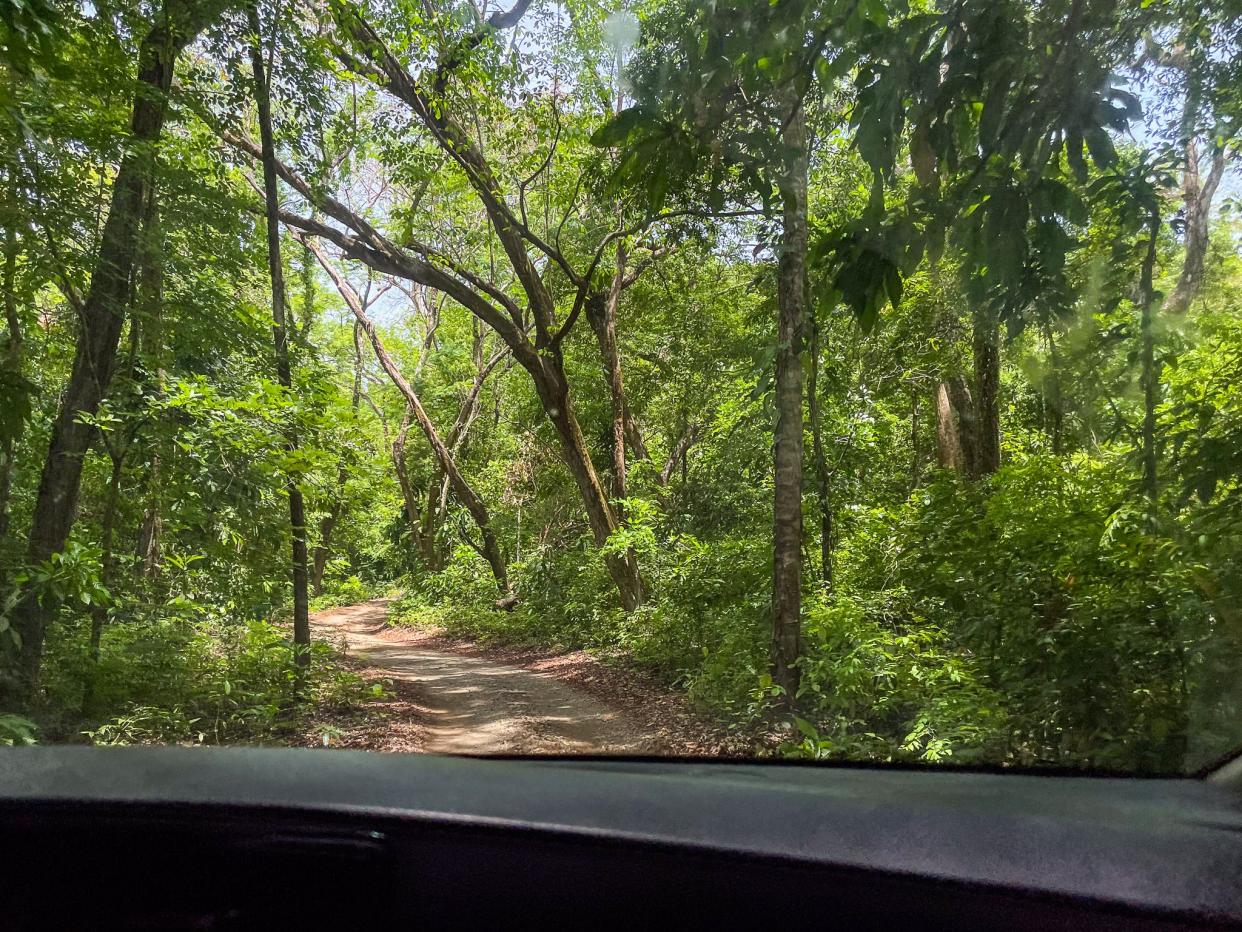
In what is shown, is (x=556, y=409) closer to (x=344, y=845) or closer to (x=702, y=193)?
(x=702, y=193)

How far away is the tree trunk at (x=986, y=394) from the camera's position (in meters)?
3.17

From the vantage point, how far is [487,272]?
14109 mm

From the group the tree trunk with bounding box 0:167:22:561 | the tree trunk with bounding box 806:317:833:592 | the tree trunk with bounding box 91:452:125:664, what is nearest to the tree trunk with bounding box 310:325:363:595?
the tree trunk with bounding box 91:452:125:664

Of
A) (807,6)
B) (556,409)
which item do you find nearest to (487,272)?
(556,409)

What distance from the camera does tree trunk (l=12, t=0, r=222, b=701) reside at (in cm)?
482

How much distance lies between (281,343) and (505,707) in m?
3.05

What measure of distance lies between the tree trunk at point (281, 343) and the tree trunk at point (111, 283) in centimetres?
44

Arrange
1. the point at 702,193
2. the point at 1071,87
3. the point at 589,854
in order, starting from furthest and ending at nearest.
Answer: the point at 702,193, the point at 1071,87, the point at 589,854

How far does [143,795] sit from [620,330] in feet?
40.5

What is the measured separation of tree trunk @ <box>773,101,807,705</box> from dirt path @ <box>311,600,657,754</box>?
146 cm

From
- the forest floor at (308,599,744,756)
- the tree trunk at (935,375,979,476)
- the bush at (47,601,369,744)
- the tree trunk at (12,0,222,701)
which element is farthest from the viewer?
the tree trunk at (935,375,979,476)

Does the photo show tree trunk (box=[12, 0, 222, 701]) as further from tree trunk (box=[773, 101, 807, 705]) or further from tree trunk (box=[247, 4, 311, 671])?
tree trunk (box=[773, 101, 807, 705])

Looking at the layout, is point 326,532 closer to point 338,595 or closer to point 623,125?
point 338,595

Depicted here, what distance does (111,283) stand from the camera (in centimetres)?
507
